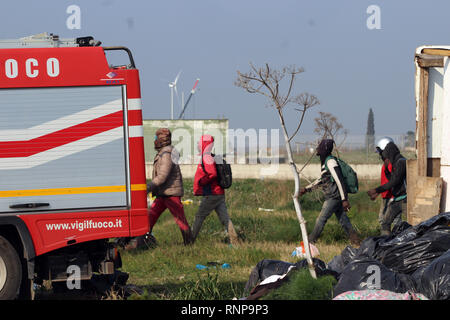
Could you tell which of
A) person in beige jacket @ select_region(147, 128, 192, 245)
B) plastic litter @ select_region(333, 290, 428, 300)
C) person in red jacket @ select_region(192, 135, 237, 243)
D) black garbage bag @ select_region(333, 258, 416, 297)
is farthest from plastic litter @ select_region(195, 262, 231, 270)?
plastic litter @ select_region(333, 290, 428, 300)

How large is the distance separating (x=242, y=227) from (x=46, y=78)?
21.2 feet

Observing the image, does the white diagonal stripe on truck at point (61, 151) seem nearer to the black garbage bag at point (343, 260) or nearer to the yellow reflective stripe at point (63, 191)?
the yellow reflective stripe at point (63, 191)

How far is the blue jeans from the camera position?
1105 centimetres

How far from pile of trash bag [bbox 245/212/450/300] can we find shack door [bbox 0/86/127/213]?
6.00 ft

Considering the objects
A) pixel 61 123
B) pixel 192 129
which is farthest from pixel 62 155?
pixel 192 129

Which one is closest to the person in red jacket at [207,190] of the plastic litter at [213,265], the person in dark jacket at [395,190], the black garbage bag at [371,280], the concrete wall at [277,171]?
the plastic litter at [213,265]

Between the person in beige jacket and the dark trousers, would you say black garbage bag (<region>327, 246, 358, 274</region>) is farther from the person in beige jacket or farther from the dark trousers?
the person in beige jacket

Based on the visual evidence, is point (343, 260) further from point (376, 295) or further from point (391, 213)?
point (391, 213)

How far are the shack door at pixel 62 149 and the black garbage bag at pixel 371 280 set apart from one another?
246 centimetres

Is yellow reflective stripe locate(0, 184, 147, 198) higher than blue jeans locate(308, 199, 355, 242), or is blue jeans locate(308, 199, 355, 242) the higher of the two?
yellow reflective stripe locate(0, 184, 147, 198)

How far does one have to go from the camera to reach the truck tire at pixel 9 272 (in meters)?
7.23

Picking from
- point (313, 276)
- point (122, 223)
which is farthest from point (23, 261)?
point (313, 276)

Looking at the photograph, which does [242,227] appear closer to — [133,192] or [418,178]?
[418,178]

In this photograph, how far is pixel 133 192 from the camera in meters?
7.44
